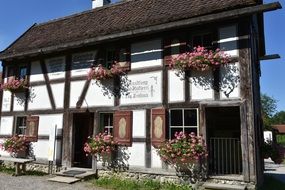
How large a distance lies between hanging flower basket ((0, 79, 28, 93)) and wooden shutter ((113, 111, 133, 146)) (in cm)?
498

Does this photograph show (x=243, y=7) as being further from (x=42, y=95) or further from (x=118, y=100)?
(x=42, y=95)

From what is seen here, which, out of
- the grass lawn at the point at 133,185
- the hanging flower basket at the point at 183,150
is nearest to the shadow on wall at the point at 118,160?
the grass lawn at the point at 133,185

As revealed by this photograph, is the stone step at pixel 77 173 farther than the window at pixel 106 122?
No

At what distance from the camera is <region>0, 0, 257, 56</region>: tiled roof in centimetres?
990

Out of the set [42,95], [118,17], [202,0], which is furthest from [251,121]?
[42,95]

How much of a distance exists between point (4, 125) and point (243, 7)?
1098cm

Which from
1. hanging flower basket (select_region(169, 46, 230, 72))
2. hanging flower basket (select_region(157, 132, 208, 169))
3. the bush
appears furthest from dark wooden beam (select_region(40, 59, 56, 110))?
the bush

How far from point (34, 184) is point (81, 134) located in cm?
353

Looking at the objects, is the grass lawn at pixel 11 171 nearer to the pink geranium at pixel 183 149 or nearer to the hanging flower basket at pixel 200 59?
the pink geranium at pixel 183 149

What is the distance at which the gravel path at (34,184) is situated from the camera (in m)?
9.19

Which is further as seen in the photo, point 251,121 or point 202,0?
point 202,0

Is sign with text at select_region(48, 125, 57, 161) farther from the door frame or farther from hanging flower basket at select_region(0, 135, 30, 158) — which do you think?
the door frame

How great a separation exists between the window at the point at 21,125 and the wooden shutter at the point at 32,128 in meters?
0.64

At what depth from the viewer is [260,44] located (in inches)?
571
